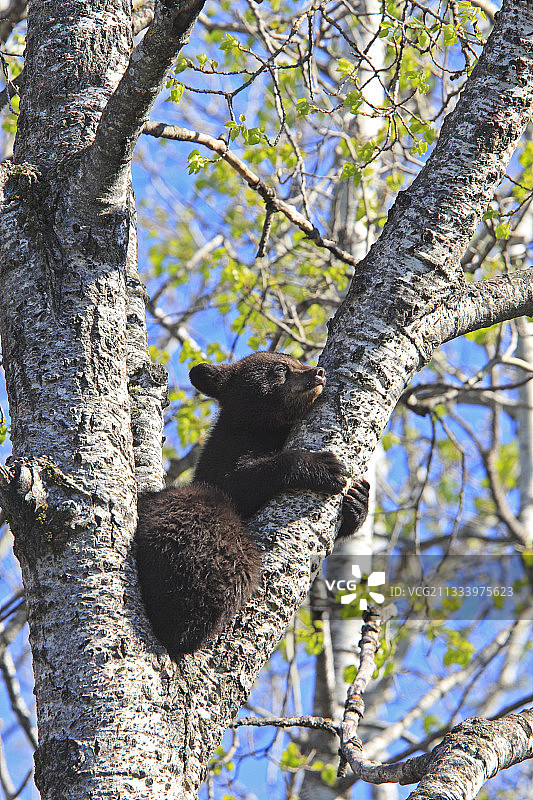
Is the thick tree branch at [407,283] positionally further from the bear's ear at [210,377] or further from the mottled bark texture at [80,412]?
the bear's ear at [210,377]

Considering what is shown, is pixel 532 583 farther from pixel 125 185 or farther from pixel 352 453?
pixel 125 185

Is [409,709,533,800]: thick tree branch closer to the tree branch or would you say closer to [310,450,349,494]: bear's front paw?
[310,450,349,494]: bear's front paw

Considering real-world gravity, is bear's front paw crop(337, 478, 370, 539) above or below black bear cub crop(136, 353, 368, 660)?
above

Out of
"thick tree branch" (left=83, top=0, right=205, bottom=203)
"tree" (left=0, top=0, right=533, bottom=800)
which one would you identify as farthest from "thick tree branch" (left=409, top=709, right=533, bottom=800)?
"thick tree branch" (left=83, top=0, right=205, bottom=203)

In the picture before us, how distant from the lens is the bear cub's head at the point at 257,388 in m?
4.73

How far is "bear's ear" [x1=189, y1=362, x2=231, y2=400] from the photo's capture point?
4.98m

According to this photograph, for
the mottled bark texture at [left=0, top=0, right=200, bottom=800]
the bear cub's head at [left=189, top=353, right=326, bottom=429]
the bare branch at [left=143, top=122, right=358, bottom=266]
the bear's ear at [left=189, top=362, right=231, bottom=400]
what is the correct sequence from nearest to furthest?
the mottled bark texture at [left=0, top=0, right=200, bottom=800]
the bare branch at [left=143, top=122, right=358, bottom=266]
the bear cub's head at [left=189, top=353, right=326, bottom=429]
the bear's ear at [left=189, top=362, right=231, bottom=400]

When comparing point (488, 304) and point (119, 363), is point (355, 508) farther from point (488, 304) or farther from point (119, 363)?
point (119, 363)

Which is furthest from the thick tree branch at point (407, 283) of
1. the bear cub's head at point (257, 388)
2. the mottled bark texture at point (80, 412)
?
the bear cub's head at point (257, 388)

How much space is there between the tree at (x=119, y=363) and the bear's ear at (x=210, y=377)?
145 cm

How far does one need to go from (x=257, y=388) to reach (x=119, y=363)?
86.0 inches

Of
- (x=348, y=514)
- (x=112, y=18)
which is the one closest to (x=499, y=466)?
(x=348, y=514)

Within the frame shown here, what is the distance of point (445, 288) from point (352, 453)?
0.84 meters

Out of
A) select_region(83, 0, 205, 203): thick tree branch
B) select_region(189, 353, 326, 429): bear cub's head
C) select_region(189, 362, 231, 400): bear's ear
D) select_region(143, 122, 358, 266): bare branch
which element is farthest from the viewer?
select_region(189, 362, 231, 400): bear's ear
